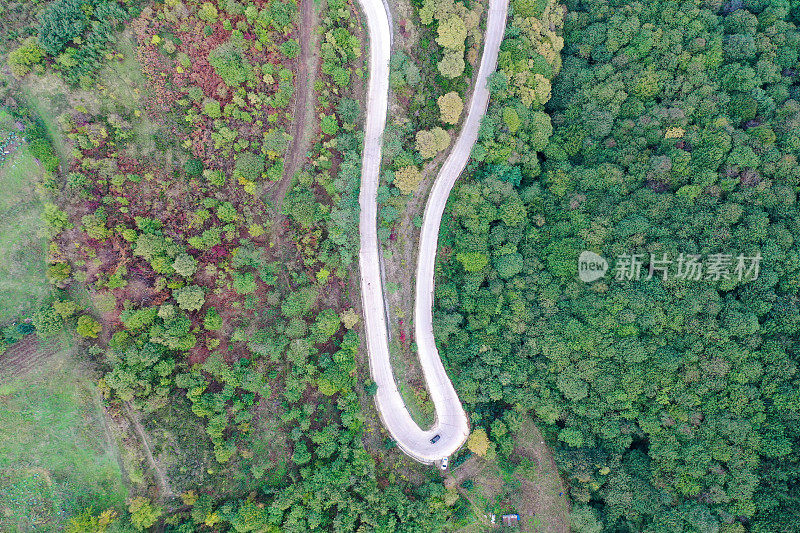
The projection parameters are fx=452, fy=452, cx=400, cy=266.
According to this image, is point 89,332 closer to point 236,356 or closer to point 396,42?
point 236,356

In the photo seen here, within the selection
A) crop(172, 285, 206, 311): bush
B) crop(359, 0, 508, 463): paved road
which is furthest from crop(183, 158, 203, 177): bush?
crop(359, 0, 508, 463): paved road

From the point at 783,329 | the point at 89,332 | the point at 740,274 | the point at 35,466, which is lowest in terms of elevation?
the point at 783,329

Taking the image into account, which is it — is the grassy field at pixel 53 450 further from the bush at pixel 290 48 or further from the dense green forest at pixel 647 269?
the bush at pixel 290 48

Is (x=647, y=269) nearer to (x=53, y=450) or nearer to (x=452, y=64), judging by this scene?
(x=452, y=64)

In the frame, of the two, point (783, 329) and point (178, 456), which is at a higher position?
point (178, 456)

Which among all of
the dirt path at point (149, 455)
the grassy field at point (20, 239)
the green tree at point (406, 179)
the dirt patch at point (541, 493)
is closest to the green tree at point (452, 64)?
the green tree at point (406, 179)

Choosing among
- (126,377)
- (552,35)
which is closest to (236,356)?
(126,377)

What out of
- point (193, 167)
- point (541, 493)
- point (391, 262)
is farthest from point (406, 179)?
point (541, 493)
